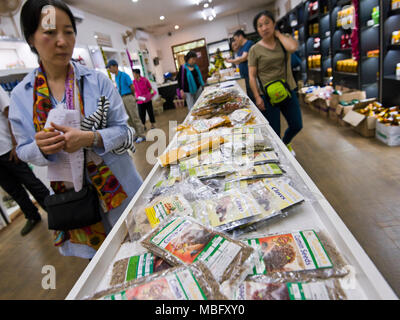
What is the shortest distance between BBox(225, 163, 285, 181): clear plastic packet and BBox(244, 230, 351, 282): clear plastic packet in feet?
1.05

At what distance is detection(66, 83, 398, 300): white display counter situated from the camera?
0.49m

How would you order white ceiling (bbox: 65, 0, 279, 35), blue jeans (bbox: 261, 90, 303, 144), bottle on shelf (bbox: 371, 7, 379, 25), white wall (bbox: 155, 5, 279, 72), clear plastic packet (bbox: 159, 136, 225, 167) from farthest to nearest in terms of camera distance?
white wall (bbox: 155, 5, 279, 72) < white ceiling (bbox: 65, 0, 279, 35) < bottle on shelf (bbox: 371, 7, 379, 25) < blue jeans (bbox: 261, 90, 303, 144) < clear plastic packet (bbox: 159, 136, 225, 167)

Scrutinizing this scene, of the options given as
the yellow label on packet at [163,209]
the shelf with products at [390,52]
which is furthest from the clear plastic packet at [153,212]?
the shelf with products at [390,52]

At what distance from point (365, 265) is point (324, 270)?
0.08 meters

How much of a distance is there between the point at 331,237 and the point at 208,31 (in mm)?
13486

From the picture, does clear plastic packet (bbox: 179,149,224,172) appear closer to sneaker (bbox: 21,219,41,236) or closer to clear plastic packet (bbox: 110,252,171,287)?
clear plastic packet (bbox: 110,252,171,287)

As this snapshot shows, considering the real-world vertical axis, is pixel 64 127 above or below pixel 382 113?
above

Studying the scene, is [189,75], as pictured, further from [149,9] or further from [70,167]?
[70,167]

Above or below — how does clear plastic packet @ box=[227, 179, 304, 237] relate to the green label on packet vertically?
above

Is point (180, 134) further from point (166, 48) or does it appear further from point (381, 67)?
point (166, 48)

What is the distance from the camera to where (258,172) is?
0.97m

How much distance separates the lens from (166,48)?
43.0 ft

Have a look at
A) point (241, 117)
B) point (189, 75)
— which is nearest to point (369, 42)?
point (189, 75)

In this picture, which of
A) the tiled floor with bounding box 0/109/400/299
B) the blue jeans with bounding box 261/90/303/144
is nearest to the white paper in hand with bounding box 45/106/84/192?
the tiled floor with bounding box 0/109/400/299
